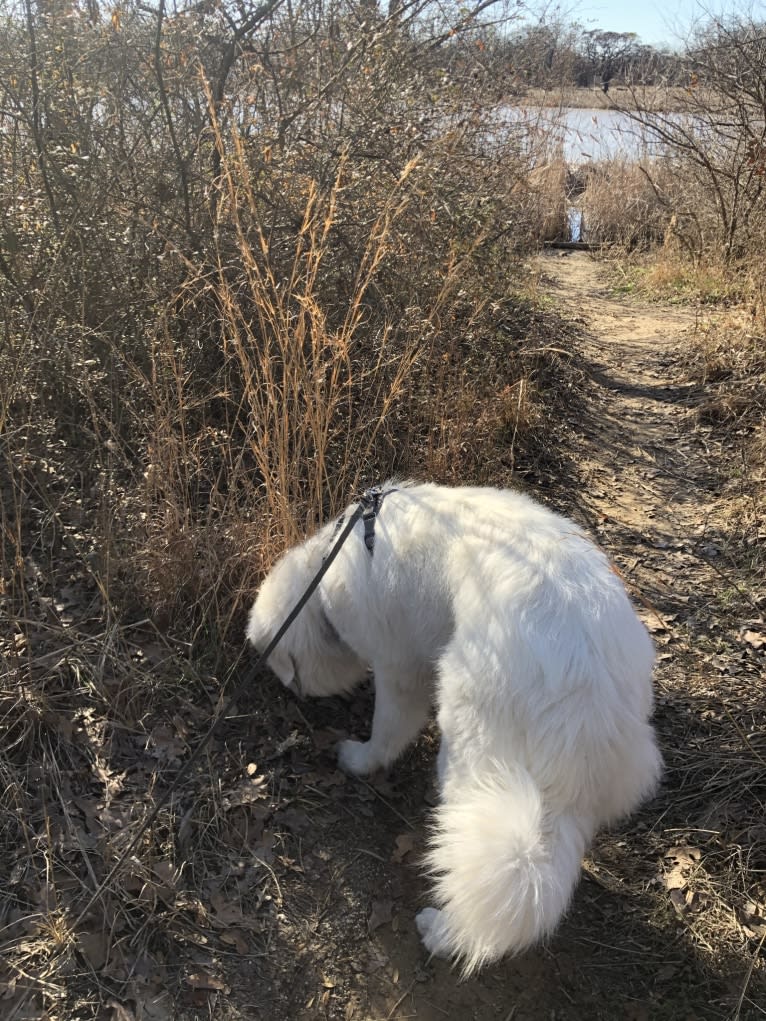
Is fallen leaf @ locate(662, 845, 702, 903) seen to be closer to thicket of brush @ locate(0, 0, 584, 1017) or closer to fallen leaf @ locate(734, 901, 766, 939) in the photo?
fallen leaf @ locate(734, 901, 766, 939)

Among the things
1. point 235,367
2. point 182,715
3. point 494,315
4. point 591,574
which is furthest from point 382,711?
point 494,315

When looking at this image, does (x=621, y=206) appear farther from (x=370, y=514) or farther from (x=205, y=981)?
(x=205, y=981)

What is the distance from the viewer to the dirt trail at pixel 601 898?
75.0 inches

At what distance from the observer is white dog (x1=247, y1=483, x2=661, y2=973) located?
59.2 inches

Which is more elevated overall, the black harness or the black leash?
the black harness

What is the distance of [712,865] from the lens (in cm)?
220

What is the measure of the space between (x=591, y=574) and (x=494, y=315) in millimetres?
3466

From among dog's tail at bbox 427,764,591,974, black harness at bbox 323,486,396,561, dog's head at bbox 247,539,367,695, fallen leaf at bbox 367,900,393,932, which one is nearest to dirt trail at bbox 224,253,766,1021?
fallen leaf at bbox 367,900,393,932

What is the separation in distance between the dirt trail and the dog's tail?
1.73 feet

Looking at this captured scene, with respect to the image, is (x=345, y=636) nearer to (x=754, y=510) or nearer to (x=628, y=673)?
(x=628, y=673)

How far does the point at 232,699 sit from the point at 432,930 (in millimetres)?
877

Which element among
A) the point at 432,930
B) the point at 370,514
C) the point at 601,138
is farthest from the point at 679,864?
the point at 601,138

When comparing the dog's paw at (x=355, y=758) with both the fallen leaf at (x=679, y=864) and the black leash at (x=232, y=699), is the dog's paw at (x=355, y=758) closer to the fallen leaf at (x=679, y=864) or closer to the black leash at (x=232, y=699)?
the black leash at (x=232, y=699)

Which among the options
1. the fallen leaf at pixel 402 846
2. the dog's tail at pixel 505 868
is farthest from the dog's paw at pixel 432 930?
the dog's tail at pixel 505 868
